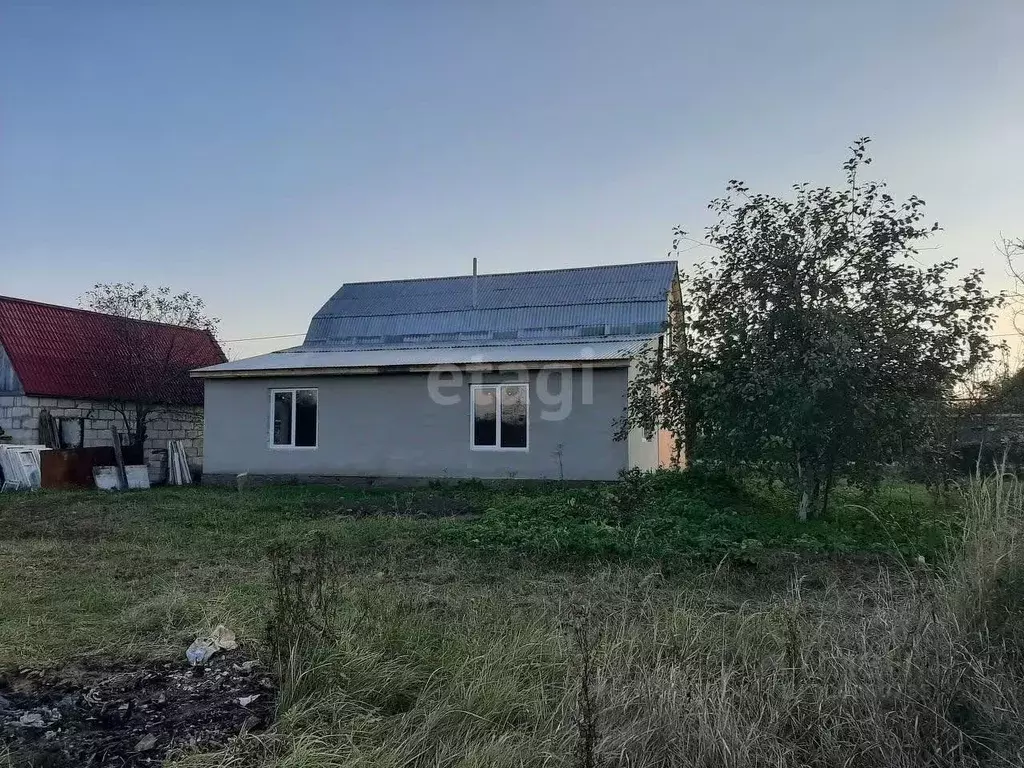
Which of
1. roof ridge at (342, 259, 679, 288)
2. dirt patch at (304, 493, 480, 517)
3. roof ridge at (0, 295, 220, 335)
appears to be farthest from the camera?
roof ridge at (342, 259, 679, 288)

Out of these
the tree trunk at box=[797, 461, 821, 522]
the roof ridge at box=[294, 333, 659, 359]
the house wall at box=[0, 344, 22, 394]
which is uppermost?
the roof ridge at box=[294, 333, 659, 359]

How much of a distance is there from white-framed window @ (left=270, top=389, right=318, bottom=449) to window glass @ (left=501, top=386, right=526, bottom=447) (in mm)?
4213

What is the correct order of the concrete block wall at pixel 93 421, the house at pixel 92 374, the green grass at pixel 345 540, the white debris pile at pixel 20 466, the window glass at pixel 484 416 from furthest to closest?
the house at pixel 92 374 < the concrete block wall at pixel 93 421 < the white debris pile at pixel 20 466 < the window glass at pixel 484 416 < the green grass at pixel 345 540

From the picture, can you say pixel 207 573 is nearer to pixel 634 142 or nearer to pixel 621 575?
pixel 621 575

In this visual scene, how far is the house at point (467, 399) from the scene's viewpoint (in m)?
13.2

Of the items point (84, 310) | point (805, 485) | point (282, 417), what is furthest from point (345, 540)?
point (84, 310)

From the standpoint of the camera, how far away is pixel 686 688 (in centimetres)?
338

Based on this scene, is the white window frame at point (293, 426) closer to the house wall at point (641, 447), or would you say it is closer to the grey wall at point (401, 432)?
the grey wall at point (401, 432)

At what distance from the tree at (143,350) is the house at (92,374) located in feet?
0.08

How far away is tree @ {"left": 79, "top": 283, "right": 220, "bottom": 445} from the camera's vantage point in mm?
18047

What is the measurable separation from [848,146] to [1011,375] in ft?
22.3

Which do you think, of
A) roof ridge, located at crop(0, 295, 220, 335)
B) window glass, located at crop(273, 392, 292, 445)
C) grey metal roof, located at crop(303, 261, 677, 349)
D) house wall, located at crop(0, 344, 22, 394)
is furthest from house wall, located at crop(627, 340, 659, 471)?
house wall, located at crop(0, 344, 22, 394)

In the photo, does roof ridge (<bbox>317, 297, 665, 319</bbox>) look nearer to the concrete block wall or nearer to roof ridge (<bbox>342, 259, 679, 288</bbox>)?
roof ridge (<bbox>342, 259, 679, 288</bbox>)

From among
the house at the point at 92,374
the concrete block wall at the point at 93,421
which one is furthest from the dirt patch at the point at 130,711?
the house at the point at 92,374
